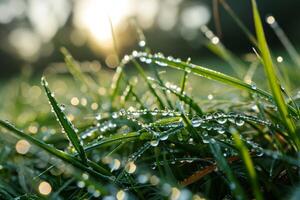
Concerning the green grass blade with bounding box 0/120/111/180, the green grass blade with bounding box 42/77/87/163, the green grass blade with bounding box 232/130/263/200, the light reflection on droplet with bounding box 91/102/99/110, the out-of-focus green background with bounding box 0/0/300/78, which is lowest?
the green grass blade with bounding box 232/130/263/200

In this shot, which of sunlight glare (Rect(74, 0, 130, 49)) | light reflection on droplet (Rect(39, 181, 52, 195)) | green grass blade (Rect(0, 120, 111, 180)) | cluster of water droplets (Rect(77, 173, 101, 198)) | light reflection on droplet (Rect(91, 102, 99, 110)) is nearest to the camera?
cluster of water droplets (Rect(77, 173, 101, 198))

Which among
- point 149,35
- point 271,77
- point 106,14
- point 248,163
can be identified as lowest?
point 248,163

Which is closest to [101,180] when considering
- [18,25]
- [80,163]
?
[80,163]

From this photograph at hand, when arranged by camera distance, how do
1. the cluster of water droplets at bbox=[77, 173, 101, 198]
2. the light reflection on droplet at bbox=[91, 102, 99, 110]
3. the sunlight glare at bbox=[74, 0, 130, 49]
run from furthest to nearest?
the light reflection on droplet at bbox=[91, 102, 99, 110] < the sunlight glare at bbox=[74, 0, 130, 49] < the cluster of water droplets at bbox=[77, 173, 101, 198]

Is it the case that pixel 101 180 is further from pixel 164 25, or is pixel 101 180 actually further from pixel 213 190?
pixel 164 25

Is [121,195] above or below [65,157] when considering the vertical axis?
below

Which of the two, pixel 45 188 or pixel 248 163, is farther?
pixel 45 188

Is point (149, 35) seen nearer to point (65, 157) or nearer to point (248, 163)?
point (65, 157)

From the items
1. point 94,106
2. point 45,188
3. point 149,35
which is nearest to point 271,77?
point 45,188

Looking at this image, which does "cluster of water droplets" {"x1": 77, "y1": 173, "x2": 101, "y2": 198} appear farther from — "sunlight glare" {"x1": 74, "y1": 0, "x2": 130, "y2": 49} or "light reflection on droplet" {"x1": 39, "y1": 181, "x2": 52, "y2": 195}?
"sunlight glare" {"x1": 74, "y1": 0, "x2": 130, "y2": 49}

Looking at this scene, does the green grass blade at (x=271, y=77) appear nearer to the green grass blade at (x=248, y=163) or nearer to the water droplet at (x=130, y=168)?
the green grass blade at (x=248, y=163)

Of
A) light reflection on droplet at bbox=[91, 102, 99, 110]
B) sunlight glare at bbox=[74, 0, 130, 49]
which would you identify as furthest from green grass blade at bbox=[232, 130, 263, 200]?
light reflection on droplet at bbox=[91, 102, 99, 110]
